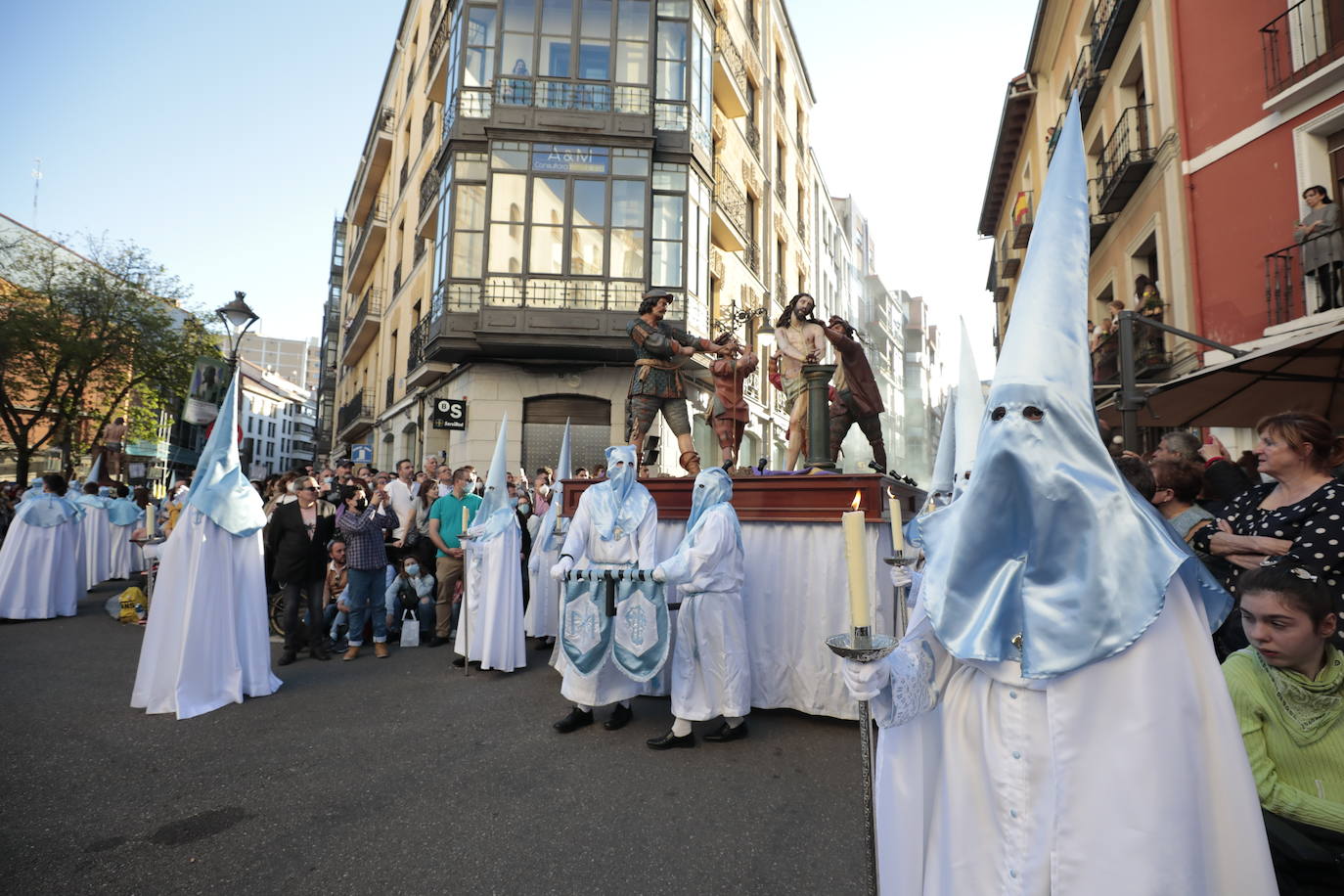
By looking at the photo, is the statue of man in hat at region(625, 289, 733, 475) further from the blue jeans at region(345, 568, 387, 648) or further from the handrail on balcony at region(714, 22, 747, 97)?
the handrail on balcony at region(714, 22, 747, 97)

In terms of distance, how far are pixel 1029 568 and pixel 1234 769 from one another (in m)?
0.55

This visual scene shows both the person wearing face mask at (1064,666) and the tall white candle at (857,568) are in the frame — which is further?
the tall white candle at (857,568)

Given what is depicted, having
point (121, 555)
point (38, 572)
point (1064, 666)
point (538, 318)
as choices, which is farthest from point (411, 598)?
point (121, 555)

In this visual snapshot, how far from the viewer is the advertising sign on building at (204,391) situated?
896 cm

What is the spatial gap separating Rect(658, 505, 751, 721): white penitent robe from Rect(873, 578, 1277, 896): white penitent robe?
283 cm

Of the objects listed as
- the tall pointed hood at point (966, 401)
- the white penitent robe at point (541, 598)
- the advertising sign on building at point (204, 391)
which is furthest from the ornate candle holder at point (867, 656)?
the advertising sign on building at point (204, 391)

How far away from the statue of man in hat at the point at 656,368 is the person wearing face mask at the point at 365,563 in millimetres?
2791

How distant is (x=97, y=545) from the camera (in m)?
12.5

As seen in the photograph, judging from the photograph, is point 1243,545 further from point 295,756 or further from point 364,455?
point 364,455

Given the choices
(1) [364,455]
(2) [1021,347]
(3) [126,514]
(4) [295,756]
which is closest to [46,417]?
(1) [364,455]

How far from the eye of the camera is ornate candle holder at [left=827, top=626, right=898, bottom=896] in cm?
168

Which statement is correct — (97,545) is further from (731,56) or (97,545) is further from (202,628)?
(731,56)

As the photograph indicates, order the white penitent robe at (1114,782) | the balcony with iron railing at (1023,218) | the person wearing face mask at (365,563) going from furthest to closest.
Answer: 1. the balcony with iron railing at (1023,218)
2. the person wearing face mask at (365,563)
3. the white penitent robe at (1114,782)

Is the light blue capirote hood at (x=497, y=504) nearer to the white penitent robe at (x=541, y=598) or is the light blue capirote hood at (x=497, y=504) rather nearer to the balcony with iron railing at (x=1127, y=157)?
the white penitent robe at (x=541, y=598)
